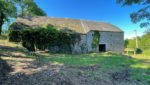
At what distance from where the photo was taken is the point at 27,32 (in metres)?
9.97

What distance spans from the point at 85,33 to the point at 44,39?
647 centimetres

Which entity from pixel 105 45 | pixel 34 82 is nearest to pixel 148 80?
pixel 34 82

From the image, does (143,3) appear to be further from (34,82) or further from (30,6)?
(30,6)

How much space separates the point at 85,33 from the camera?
12.9 m

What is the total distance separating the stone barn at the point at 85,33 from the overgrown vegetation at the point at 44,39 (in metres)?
1.59

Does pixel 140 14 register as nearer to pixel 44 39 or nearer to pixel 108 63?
pixel 108 63

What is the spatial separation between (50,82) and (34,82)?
513 mm

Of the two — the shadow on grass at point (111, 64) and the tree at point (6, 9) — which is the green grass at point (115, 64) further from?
the tree at point (6, 9)

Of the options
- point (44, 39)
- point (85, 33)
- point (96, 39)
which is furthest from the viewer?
point (96, 39)

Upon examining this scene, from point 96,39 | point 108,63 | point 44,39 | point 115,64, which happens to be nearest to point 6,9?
point 44,39

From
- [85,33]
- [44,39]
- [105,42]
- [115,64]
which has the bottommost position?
[115,64]

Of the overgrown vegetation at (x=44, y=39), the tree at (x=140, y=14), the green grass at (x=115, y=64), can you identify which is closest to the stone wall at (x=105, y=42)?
the overgrown vegetation at (x=44, y=39)

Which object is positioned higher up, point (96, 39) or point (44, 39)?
point (96, 39)

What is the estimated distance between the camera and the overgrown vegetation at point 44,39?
990 cm
